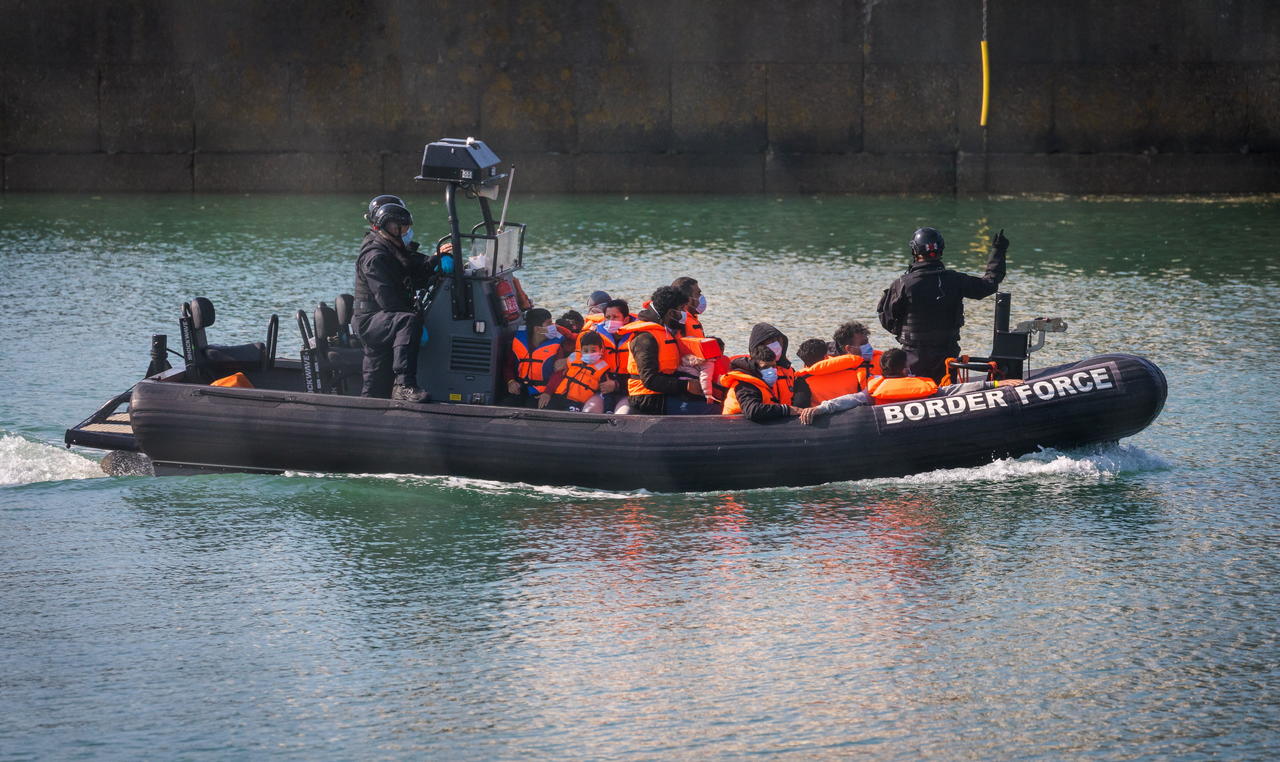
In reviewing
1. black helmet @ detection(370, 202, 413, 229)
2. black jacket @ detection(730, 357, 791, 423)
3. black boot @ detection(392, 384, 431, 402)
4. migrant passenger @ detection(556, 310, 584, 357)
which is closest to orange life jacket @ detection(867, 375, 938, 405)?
black jacket @ detection(730, 357, 791, 423)

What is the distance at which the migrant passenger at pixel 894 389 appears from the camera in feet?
31.4

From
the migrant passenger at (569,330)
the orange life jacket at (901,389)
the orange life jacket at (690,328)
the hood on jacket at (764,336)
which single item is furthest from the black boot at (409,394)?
the orange life jacket at (901,389)

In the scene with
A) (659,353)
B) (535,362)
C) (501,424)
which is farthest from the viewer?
(535,362)

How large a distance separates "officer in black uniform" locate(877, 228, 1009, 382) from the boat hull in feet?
2.32

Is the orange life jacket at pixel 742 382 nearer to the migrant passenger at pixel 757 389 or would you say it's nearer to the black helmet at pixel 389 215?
the migrant passenger at pixel 757 389

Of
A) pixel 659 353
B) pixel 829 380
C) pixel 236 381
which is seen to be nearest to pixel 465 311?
pixel 659 353

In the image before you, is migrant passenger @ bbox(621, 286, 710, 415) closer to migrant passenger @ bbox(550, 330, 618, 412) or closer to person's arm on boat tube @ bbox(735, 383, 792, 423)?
migrant passenger @ bbox(550, 330, 618, 412)

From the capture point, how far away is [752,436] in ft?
31.0

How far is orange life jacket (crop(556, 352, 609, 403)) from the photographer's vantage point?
1007 centimetres

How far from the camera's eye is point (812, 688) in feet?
23.0

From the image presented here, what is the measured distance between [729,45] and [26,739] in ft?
60.5

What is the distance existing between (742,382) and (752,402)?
173 mm

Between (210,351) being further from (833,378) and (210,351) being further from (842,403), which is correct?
(842,403)

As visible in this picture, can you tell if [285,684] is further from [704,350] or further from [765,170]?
[765,170]
